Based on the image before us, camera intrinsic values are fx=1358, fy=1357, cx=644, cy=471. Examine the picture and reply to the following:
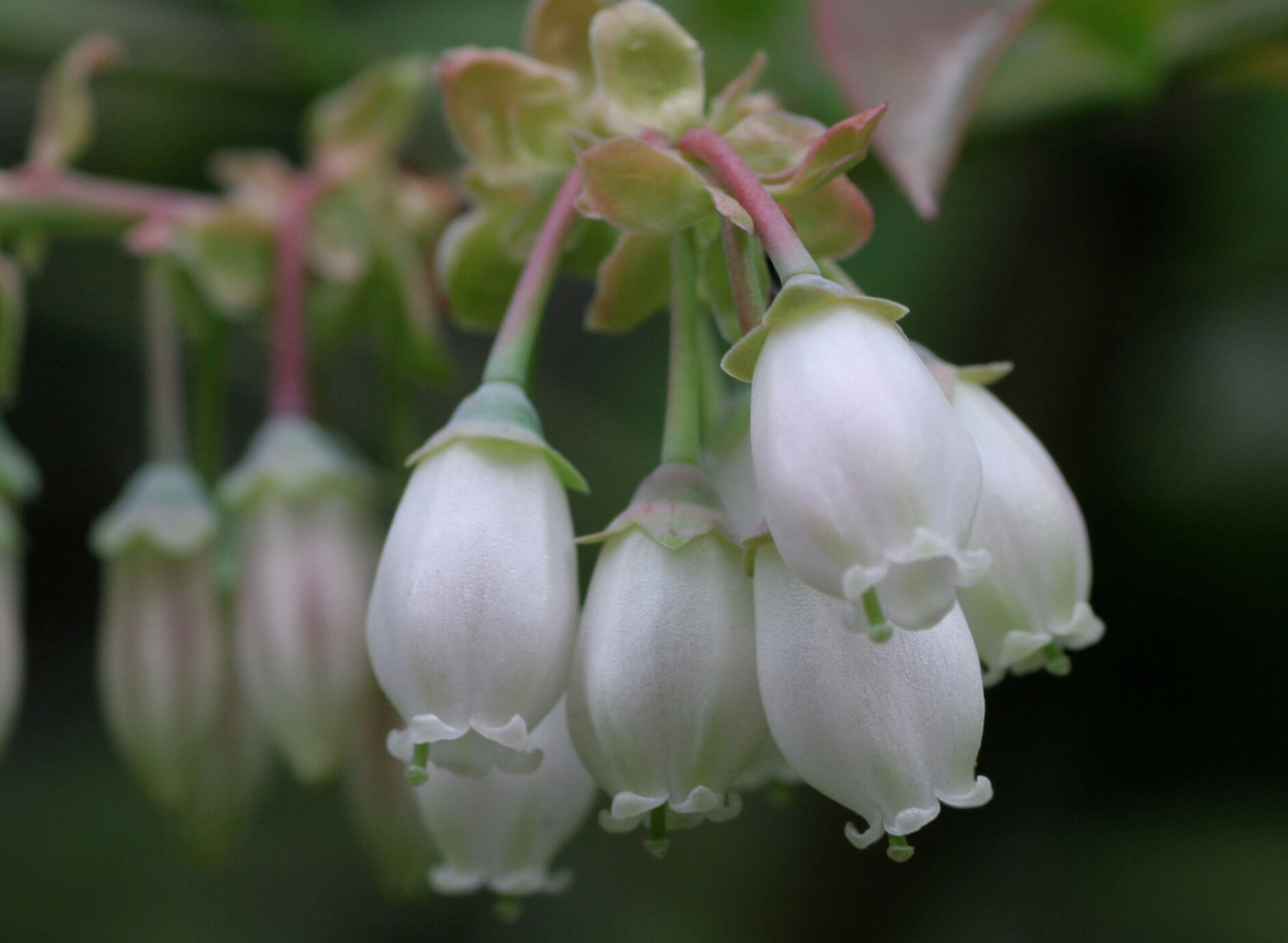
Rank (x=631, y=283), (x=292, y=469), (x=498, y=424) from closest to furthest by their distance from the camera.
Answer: (x=498, y=424) < (x=631, y=283) < (x=292, y=469)

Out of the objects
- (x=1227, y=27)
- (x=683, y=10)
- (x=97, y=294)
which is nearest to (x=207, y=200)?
(x=683, y=10)

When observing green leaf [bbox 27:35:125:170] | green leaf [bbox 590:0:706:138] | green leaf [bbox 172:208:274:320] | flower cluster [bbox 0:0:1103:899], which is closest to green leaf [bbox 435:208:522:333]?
flower cluster [bbox 0:0:1103:899]

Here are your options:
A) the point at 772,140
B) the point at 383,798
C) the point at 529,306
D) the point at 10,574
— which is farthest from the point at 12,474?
the point at 772,140

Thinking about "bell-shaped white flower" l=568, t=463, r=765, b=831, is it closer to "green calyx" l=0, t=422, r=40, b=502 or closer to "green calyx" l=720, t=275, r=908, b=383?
"green calyx" l=720, t=275, r=908, b=383

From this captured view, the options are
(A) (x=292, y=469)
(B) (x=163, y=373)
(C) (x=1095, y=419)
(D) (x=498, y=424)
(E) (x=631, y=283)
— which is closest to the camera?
(D) (x=498, y=424)

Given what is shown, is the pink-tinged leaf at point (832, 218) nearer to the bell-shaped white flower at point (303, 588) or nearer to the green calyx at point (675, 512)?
the green calyx at point (675, 512)

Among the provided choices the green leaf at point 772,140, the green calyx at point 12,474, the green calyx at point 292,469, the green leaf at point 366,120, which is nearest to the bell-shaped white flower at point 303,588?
the green calyx at point 292,469

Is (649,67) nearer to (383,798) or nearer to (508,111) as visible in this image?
(508,111)
